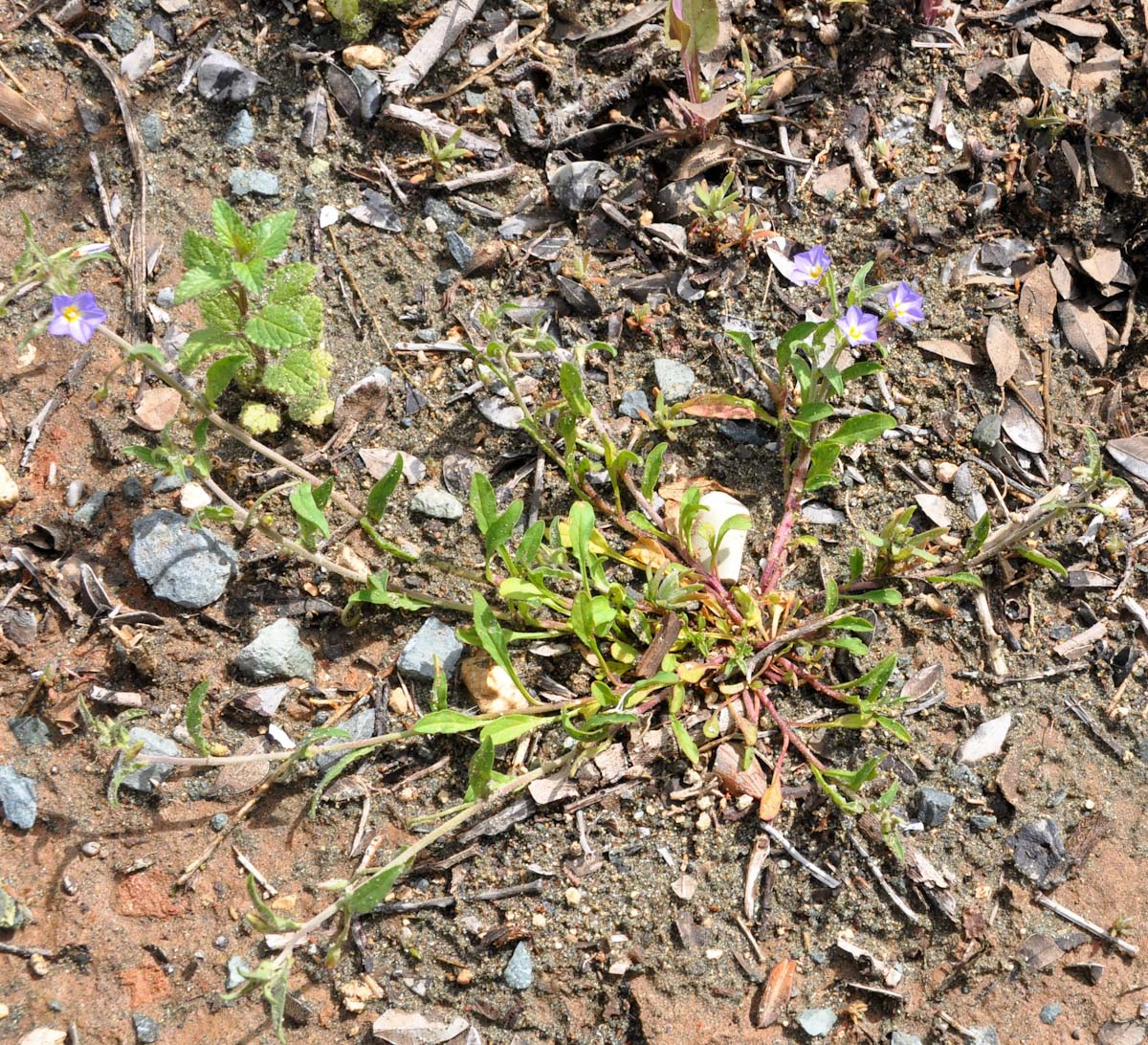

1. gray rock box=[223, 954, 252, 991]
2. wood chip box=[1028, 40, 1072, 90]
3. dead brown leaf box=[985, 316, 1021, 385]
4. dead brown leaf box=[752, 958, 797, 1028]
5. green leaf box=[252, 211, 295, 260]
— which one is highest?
wood chip box=[1028, 40, 1072, 90]

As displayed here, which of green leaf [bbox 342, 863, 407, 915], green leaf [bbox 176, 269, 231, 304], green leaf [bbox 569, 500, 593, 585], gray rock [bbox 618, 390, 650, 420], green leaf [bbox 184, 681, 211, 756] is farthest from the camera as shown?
gray rock [bbox 618, 390, 650, 420]

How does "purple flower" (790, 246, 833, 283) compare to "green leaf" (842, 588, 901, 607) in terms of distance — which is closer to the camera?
"green leaf" (842, 588, 901, 607)

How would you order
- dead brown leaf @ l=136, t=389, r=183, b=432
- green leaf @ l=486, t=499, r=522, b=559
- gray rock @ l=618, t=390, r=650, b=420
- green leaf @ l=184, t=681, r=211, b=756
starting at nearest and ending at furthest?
green leaf @ l=184, t=681, r=211, b=756 < green leaf @ l=486, t=499, r=522, b=559 < dead brown leaf @ l=136, t=389, r=183, b=432 < gray rock @ l=618, t=390, r=650, b=420

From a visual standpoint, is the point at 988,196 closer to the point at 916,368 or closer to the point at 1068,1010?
the point at 916,368

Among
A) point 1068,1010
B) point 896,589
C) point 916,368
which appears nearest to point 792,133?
point 916,368

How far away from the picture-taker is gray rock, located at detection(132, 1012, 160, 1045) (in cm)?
293

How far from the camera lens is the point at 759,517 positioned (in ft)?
12.2

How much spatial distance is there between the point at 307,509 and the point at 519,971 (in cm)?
162

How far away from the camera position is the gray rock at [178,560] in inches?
131

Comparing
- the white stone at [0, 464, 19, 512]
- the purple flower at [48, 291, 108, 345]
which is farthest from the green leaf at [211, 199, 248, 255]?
the white stone at [0, 464, 19, 512]

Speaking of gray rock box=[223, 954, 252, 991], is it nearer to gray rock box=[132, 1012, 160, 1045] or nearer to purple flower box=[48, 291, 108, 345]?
gray rock box=[132, 1012, 160, 1045]

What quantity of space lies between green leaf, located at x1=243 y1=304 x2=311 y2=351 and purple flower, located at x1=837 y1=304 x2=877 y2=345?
1.90 metres

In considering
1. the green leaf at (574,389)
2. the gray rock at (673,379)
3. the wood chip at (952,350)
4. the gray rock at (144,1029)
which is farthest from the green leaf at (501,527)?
the wood chip at (952,350)

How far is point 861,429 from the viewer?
356cm
